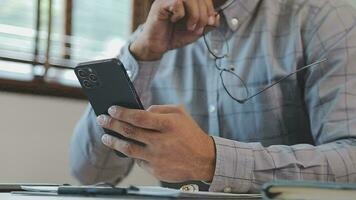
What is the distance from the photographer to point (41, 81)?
1.70m

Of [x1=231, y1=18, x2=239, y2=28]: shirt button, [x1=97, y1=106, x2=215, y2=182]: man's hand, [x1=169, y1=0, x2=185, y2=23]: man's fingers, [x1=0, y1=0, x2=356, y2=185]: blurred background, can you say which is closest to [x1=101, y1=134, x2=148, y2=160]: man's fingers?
[x1=97, y1=106, x2=215, y2=182]: man's hand

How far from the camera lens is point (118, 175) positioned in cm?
133

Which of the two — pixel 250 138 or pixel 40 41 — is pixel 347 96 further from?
pixel 40 41

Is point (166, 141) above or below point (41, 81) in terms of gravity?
below

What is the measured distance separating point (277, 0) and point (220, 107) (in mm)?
263

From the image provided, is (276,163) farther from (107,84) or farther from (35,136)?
(35,136)

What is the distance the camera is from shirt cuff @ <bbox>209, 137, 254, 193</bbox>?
0.84 metres

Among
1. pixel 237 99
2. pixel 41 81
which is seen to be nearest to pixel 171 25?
pixel 237 99

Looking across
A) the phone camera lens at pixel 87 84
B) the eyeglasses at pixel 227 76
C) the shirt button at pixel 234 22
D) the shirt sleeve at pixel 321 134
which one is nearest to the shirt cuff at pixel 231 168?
the shirt sleeve at pixel 321 134

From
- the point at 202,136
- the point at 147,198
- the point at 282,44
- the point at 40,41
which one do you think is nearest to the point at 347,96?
the point at 282,44

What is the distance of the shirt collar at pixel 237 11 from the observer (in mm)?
1207

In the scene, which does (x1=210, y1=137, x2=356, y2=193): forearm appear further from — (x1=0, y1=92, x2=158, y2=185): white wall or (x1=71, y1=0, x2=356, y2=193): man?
(x1=0, y1=92, x2=158, y2=185): white wall

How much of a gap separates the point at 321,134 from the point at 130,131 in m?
0.39

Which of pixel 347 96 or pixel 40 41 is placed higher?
pixel 40 41
